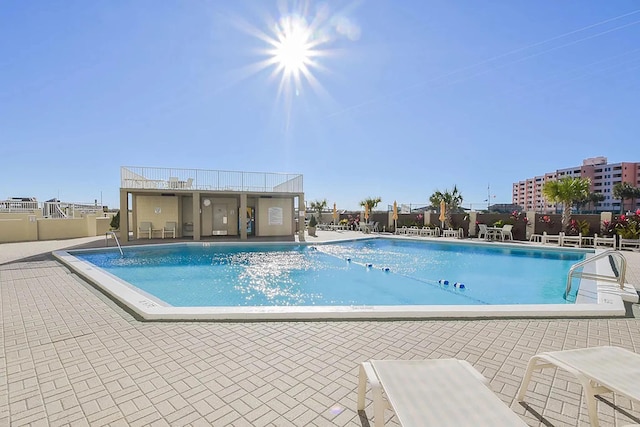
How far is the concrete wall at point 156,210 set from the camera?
1642 centimetres

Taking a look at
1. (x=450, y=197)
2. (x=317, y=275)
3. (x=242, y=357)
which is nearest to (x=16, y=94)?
(x=317, y=275)

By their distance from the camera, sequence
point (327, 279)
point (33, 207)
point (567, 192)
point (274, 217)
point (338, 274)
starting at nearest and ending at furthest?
point (327, 279) < point (338, 274) < point (567, 192) < point (274, 217) < point (33, 207)

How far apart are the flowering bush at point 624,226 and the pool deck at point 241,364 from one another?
1215cm

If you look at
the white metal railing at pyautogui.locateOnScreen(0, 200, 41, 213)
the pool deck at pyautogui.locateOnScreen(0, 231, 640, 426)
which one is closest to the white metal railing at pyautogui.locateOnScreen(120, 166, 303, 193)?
the white metal railing at pyautogui.locateOnScreen(0, 200, 41, 213)

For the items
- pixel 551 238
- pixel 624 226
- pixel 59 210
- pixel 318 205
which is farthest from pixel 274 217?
pixel 318 205

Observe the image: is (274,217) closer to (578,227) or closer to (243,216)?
(243,216)

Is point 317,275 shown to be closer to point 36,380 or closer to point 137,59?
point 36,380

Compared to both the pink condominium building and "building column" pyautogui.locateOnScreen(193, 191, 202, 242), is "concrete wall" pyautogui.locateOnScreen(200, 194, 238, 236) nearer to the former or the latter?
"building column" pyautogui.locateOnScreen(193, 191, 202, 242)

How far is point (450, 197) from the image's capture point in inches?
823

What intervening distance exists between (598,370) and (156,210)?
18598 millimetres

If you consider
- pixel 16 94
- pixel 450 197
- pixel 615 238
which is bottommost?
pixel 615 238

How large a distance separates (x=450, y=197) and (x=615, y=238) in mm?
8918

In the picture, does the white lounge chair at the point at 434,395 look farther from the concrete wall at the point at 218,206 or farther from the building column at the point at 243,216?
the concrete wall at the point at 218,206

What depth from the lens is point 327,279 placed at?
8.98m
